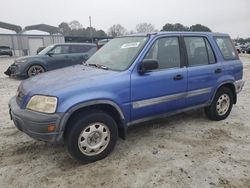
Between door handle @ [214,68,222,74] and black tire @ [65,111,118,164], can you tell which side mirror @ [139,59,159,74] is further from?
door handle @ [214,68,222,74]

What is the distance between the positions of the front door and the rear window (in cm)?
114

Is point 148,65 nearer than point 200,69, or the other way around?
point 148,65

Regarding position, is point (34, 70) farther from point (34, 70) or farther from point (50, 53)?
point (50, 53)

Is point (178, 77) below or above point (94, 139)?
above

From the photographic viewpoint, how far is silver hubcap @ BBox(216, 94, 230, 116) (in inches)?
194

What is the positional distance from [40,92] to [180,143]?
2.27 meters

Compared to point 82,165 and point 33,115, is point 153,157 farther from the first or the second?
point 33,115

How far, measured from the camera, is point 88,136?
3.28 m


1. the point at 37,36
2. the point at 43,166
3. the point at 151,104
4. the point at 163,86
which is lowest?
the point at 43,166

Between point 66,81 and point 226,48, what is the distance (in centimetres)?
331

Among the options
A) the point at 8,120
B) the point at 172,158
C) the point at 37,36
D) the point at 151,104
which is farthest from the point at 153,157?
the point at 37,36

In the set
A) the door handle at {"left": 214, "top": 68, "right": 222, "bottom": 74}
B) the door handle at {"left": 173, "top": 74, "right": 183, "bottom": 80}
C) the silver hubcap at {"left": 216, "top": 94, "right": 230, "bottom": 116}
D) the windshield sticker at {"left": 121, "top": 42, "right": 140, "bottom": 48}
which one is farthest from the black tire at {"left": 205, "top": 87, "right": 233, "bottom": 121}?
the windshield sticker at {"left": 121, "top": 42, "right": 140, "bottom": 48}

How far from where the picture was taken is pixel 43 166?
132 inches

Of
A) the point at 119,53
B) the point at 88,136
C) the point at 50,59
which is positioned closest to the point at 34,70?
the point at 50,59
